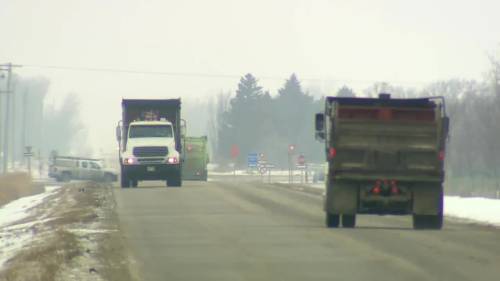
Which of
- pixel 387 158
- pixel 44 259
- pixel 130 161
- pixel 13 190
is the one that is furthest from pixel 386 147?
pixel 13 190

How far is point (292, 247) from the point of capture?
22.4 m

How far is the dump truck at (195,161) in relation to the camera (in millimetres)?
76688

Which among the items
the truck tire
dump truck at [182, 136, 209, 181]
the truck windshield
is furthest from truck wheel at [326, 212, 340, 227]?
dump truck at [182, 136, 209, 181]

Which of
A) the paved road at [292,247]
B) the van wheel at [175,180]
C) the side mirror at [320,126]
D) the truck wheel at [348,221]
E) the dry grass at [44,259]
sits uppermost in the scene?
the side mirror at [320,126]

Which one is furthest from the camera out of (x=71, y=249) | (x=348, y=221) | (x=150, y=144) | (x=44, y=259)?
(x=150, y=144)

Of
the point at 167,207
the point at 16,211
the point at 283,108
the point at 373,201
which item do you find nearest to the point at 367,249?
the point at 373,201

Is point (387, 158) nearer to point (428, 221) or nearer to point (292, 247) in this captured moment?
point (428, 221)

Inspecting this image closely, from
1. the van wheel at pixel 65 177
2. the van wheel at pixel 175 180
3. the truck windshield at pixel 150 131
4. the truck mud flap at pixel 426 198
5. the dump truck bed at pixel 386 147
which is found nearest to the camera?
the dump truck bed at pixel 386 147

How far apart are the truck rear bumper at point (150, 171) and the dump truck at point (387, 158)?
1062 inches

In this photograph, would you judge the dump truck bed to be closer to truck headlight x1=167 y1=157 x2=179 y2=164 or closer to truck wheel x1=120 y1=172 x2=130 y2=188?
truck headlight x1=167 y1=157 x2=179 y2=164

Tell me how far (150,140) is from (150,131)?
0.63 metres

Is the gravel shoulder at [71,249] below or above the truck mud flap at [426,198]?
below

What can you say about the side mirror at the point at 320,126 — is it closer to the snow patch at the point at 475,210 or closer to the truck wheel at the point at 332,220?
the truck wheel at the point at 332,220

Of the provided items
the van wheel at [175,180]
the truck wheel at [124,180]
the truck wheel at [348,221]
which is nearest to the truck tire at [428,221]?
the truck wheel at [348,221]
